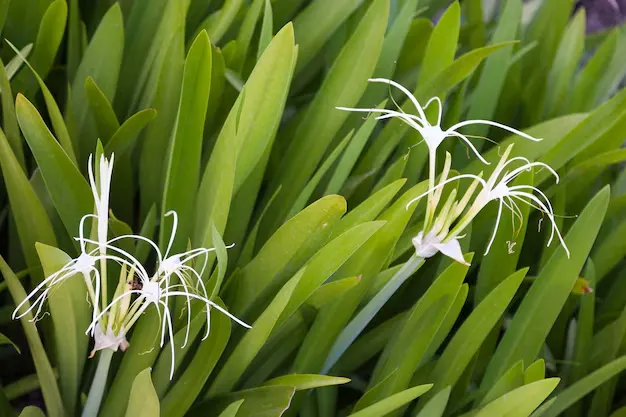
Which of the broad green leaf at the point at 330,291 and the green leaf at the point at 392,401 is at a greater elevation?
the broad green leaf at the point at 330,291

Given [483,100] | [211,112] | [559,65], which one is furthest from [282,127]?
[559,65]

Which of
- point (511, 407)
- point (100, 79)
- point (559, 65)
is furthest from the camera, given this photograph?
point (559, 65)

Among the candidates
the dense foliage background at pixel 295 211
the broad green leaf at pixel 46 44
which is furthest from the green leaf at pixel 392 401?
the broad green leaf at pixel 46 44

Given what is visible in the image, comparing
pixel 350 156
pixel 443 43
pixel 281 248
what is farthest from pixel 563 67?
pixel 281 248

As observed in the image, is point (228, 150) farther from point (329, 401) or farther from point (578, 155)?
point (578, 155)

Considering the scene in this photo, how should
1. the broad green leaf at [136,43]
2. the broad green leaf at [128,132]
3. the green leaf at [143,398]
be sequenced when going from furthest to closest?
the broad green leaf at [136,43], the broad green leaf at [128,132], the green leaf at [143,398]

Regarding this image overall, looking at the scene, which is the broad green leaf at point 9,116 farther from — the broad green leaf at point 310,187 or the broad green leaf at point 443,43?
the broad green leaf at point 443,43

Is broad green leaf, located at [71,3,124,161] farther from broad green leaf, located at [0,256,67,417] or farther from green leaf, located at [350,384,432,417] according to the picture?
green leaf, located at [350,384,432,417]
